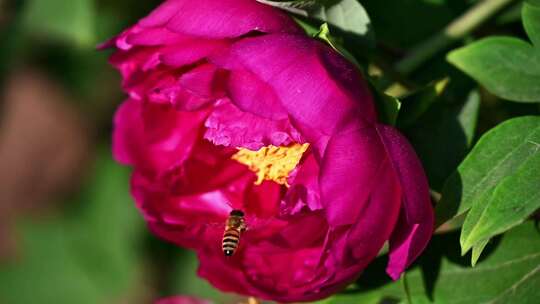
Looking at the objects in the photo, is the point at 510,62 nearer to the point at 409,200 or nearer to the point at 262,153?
the point at 409,200

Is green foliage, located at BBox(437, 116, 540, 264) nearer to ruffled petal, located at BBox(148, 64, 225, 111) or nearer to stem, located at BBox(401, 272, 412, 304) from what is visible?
stem, located at BBox(401, 272, 412, 304)

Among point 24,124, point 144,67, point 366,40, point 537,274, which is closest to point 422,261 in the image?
point 537,274

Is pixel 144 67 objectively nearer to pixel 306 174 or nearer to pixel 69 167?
pixel 306 174

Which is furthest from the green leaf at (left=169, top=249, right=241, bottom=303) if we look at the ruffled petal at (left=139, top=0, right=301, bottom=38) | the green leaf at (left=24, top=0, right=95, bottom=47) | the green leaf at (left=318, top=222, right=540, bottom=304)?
the ruffled petal at (left=139, top=0, right=301, bottom=38)

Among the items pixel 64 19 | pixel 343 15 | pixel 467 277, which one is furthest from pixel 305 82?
pixel 64 19

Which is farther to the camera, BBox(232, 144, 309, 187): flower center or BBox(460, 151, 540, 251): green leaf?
BBox(232, 144, 309, 187): flower center

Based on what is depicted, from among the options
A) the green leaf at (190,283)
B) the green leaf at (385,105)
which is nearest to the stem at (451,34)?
the green leaf at (385,105)

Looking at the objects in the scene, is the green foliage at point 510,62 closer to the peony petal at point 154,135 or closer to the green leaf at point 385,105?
the green leaf at point 385,105
